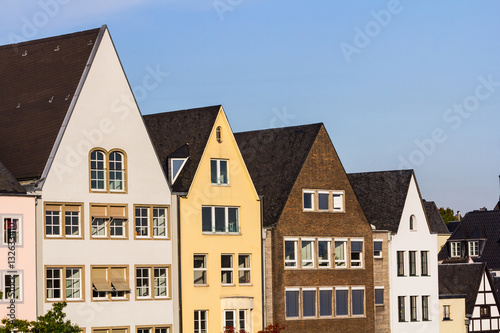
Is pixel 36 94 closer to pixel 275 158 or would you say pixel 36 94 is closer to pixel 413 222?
pixel 275 158

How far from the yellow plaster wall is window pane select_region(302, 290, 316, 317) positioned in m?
3.74

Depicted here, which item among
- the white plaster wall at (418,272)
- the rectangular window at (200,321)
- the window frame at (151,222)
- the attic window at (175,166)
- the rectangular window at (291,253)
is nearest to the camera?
the window frame at (151,222)

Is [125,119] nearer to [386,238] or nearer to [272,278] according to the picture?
[272,278]

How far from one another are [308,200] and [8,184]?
22.0 meters

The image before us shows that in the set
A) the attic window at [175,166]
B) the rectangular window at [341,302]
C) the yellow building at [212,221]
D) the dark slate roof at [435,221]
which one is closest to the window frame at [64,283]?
the yellow building at [212,221]

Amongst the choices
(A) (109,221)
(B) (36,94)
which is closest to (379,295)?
(A) (109,221)

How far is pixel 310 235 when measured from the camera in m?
80.7

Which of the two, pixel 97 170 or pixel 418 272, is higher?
pixel 97 170

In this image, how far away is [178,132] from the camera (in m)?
77.6

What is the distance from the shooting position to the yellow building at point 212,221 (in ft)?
243

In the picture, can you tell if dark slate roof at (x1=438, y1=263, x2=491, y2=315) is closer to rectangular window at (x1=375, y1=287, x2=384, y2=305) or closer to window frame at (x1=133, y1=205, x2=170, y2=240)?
rectangular window at (x1=375, y1=287, x2=384, y2=305)

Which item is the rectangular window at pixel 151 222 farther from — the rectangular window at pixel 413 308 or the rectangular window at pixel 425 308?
the rectangular window at pixel 425 308

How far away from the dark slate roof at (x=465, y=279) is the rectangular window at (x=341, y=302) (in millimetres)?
19952

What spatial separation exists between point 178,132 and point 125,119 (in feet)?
22.0
